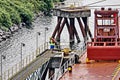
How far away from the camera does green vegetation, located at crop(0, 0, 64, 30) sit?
7125 cm

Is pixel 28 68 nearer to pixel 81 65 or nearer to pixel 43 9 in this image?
pixel 81 65

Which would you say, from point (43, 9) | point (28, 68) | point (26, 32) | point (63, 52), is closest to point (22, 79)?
point (28, 68)

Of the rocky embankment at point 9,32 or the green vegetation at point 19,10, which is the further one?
the green vegetation at point 19,10

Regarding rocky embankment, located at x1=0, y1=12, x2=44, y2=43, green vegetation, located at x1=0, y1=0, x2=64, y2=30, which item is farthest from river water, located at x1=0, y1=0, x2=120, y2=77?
green vegetation, located at x1=0, y1=0, x2=64, y2=30

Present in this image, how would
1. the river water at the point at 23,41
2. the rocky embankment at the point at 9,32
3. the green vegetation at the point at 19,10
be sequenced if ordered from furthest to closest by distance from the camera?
1. the green vegetation at the point at 19,10
2. the rocky embankment at the point at 9,32
3. the river water at the point at 23,41

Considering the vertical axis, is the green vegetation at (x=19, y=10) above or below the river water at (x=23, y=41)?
above

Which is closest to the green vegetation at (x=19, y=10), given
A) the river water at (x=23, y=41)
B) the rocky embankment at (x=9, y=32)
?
the rocky embankment at (x=9, y=32)

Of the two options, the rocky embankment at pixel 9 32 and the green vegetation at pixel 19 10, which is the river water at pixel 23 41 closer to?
the rocky embankment at pixel 9 32

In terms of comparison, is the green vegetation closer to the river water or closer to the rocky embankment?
the rocky embankment

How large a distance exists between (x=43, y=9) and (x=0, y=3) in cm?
1847

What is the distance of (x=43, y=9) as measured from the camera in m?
94.9

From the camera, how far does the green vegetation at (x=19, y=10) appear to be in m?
71.2

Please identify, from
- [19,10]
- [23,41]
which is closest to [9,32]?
[23,41]

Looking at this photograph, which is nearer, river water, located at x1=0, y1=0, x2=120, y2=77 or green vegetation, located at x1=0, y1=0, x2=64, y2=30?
river water, located at x1=0, y1=0, x2=120, y2=77
